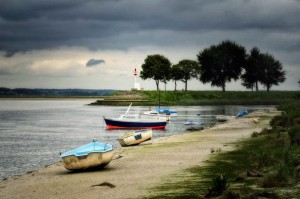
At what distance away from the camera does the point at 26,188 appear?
19953 mm

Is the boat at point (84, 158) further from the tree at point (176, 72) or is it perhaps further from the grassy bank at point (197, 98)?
the tree at point (176, 72)

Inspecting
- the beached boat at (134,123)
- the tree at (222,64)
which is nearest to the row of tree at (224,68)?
the tree at (222,64)

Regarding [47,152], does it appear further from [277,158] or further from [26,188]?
[277,158]

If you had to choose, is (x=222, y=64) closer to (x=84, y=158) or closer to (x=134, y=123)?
Answer: (x=134, y=123)

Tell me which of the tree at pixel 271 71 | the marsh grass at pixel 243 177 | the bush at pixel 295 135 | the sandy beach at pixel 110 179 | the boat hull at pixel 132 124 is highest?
the tree at pixel 271 71

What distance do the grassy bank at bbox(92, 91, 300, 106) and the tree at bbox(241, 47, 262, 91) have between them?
25.6ft

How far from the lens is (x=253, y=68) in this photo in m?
164

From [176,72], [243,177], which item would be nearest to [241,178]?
[243,177]

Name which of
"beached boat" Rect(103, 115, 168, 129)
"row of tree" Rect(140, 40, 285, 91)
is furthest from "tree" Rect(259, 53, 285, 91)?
"beached boat" Rect(103, 115, 168, 129)

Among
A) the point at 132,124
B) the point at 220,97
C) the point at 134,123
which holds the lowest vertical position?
the point at 132,124

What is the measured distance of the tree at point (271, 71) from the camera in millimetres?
165125

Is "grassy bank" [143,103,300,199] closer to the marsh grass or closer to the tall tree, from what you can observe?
the marsh grass

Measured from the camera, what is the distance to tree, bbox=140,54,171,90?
170 metres

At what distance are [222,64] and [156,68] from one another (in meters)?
24.9
